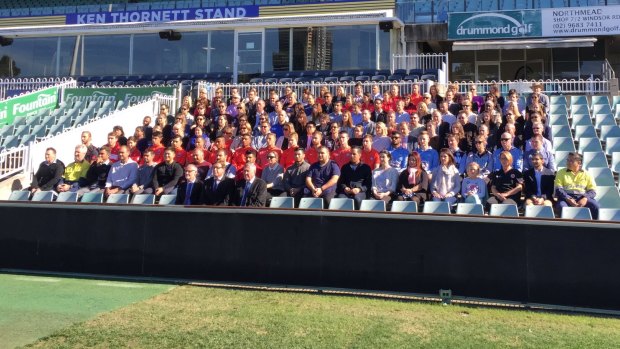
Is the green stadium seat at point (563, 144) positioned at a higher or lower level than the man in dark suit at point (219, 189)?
higher

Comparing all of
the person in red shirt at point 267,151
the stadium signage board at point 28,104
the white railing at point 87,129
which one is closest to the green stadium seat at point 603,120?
the person in red shirt at point 267,151

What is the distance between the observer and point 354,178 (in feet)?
27.9

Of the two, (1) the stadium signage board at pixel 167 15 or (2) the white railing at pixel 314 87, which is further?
(1) the stadium signage board at pixel 167 15

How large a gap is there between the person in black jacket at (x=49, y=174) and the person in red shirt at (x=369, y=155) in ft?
19.0

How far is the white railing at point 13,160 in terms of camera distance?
11.5 meters

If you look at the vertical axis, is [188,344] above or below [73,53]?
below

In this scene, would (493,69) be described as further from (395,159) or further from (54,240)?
(54,240)

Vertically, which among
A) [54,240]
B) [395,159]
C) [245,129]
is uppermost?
[245,129]

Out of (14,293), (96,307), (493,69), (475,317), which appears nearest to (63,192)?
(14,293)

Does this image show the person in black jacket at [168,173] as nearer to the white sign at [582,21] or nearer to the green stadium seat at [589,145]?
the green stadium seat at [589,145]

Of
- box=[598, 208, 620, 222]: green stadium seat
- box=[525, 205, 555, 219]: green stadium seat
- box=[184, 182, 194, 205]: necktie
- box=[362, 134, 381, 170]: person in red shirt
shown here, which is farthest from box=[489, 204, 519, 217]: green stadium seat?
box=[184, 182, 194, 205]: necktie

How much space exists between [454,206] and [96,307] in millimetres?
4862

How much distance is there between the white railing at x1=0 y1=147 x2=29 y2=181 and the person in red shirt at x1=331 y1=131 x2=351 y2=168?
6.93 metres

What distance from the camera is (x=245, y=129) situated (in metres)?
10.6
